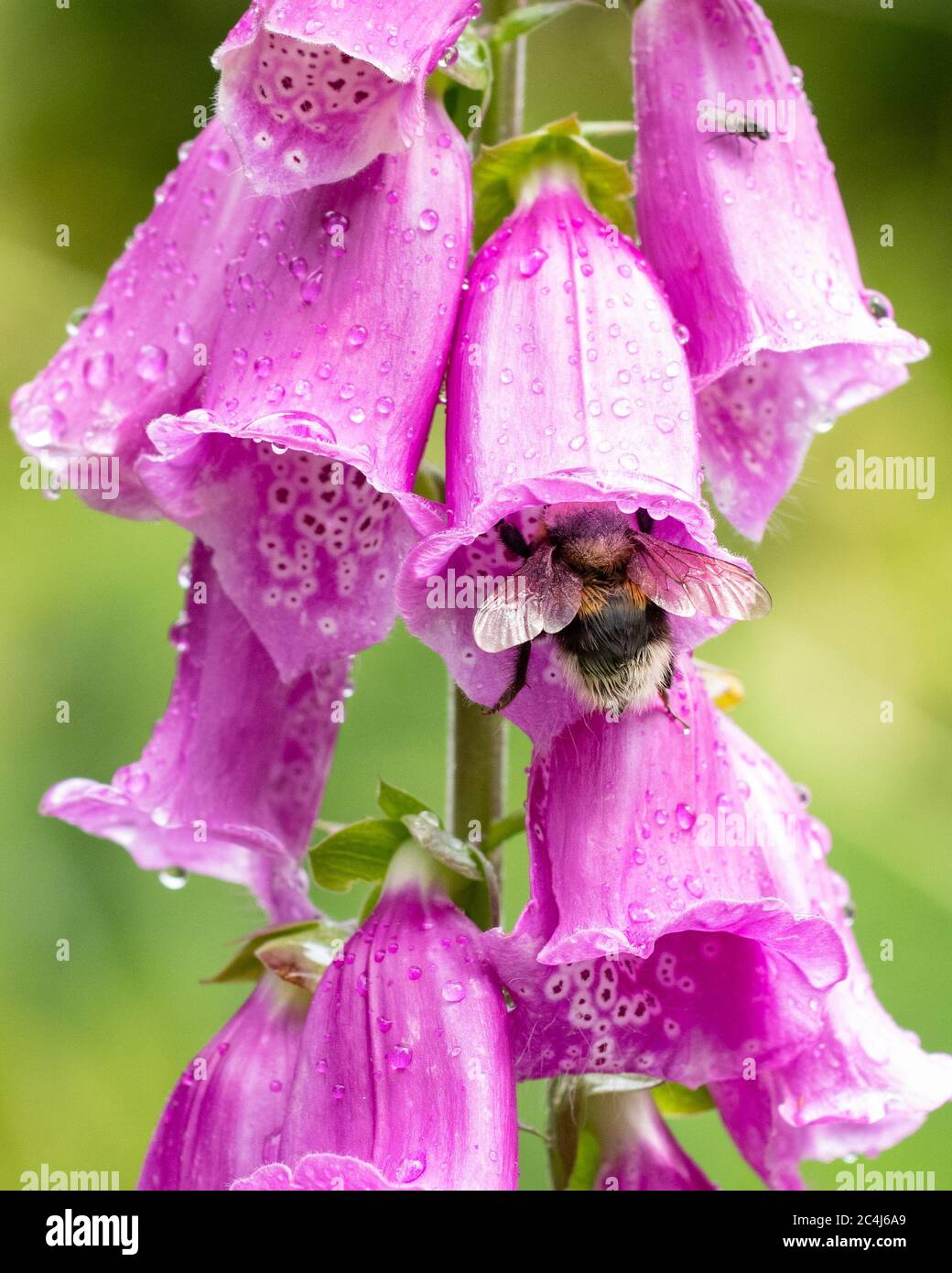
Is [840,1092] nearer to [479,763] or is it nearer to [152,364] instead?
[479,763]

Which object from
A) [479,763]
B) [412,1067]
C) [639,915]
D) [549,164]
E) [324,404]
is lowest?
[412,1067]

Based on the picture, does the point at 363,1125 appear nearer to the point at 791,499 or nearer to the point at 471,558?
the point at 471,558

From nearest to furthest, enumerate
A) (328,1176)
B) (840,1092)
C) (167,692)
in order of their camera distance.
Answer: (328,1176)
(840,1092)
(167,692)

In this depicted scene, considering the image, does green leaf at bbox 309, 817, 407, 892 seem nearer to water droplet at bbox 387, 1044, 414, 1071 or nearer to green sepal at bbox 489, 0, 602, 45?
Result: water droplet at bbox 387, 1044, 414, 1071

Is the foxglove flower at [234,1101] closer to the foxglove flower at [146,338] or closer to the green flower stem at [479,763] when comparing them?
the green flower stem at [479,763]

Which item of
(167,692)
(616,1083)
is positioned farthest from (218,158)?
(167,692)

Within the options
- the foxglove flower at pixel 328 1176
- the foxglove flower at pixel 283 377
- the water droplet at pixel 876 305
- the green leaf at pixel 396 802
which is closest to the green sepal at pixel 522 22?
the foxglove flower at pixel 283 377
